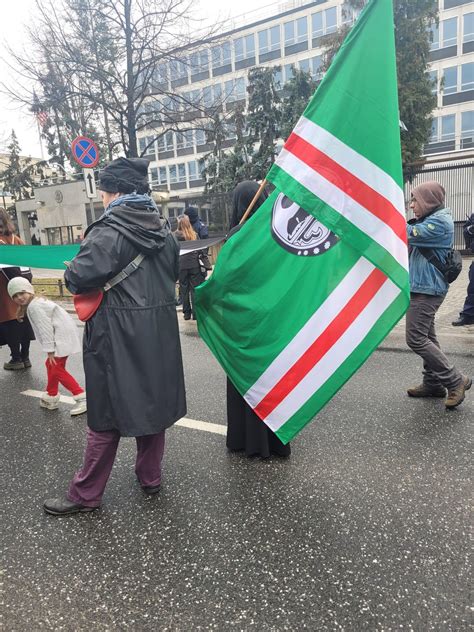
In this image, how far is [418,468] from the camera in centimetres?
307

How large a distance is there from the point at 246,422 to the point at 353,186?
1.69 m

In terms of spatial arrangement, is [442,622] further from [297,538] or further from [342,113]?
[342,113]

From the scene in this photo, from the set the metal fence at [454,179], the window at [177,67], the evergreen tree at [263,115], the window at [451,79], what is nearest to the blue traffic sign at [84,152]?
the window at [177,67]

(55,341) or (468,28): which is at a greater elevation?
(468,28)

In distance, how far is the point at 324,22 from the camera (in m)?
40.0

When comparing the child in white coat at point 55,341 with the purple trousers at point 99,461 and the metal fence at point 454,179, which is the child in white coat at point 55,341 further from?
the metal fence at point 454,179

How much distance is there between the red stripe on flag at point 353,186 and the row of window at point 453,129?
121ft

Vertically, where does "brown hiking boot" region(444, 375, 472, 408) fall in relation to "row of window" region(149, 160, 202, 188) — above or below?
below

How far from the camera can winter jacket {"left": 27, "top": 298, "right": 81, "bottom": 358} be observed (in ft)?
14.5

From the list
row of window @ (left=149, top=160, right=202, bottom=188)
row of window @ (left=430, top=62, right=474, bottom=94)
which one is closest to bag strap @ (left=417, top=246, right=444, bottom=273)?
row of window @ (left=430, top=62, right=474, bottom=94)

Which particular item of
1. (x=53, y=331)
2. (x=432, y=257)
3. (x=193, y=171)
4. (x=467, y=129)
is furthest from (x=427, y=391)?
(x=193, y=171)

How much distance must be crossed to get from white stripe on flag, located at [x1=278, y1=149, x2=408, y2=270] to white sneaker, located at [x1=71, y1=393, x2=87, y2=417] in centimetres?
287

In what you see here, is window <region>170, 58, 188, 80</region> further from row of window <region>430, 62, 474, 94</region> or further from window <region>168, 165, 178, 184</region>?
window <region>168, 165, 178, 184</region>

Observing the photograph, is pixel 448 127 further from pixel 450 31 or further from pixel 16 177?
pixel 16 177
